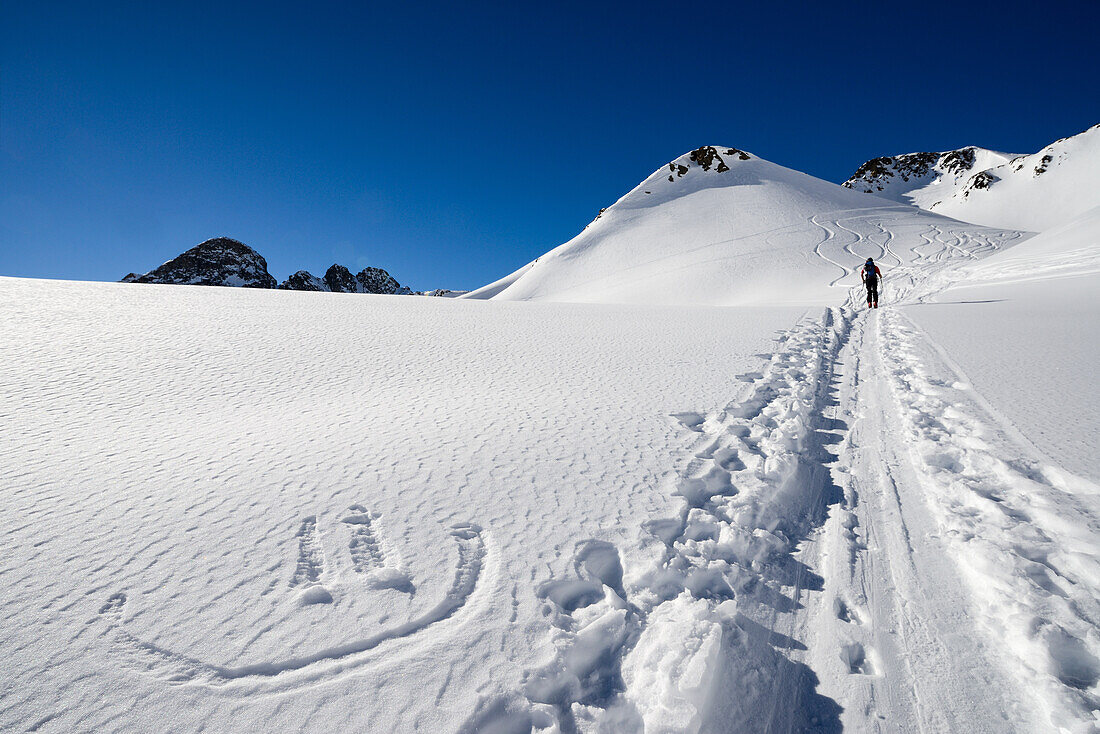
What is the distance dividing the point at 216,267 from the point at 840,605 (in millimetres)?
138191

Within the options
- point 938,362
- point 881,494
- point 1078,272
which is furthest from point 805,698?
point 1078,272

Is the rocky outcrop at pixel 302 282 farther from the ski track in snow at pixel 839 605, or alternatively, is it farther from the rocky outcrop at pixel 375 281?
the ski track in snow at pixel 839 605

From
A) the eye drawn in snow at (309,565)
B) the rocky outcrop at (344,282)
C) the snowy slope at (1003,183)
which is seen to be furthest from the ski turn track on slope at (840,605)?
the snowy slope at (1003,183)

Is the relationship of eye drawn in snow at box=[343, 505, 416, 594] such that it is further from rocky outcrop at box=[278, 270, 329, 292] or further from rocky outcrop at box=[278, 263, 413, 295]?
rocky outcrop at box=[278, 270, 329, 292]

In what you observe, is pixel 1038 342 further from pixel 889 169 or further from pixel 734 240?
pixel 889 169

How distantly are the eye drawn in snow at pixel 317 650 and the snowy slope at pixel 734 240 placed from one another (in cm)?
2041

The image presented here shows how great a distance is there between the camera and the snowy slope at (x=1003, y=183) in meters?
87.6

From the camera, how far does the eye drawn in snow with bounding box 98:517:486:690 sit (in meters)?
1.65

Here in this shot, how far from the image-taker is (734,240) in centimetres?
4181

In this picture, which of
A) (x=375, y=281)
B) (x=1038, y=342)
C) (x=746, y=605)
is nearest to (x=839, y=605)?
(x=746, y=605)

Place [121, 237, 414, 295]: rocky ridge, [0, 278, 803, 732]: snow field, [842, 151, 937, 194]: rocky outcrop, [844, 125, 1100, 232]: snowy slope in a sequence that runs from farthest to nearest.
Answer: [842, 151, 937, 194]: rocky outcrop
[121, 237, 414, 295]: rocky ridge
[844, 125, 1100, 232]: snowy slope
[0, 278, 803, 732]: snow field

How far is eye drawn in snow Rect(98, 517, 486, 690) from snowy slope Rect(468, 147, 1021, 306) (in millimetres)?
20412

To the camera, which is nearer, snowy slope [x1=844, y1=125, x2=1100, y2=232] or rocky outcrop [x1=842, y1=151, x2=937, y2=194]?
snowy slope [x1=844, y1=125, x2=1100, y2=232]

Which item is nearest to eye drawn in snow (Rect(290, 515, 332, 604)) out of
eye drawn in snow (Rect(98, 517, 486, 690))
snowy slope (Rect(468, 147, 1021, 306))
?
eye drawn in snow (Rect(98, 517, 486, 690))
